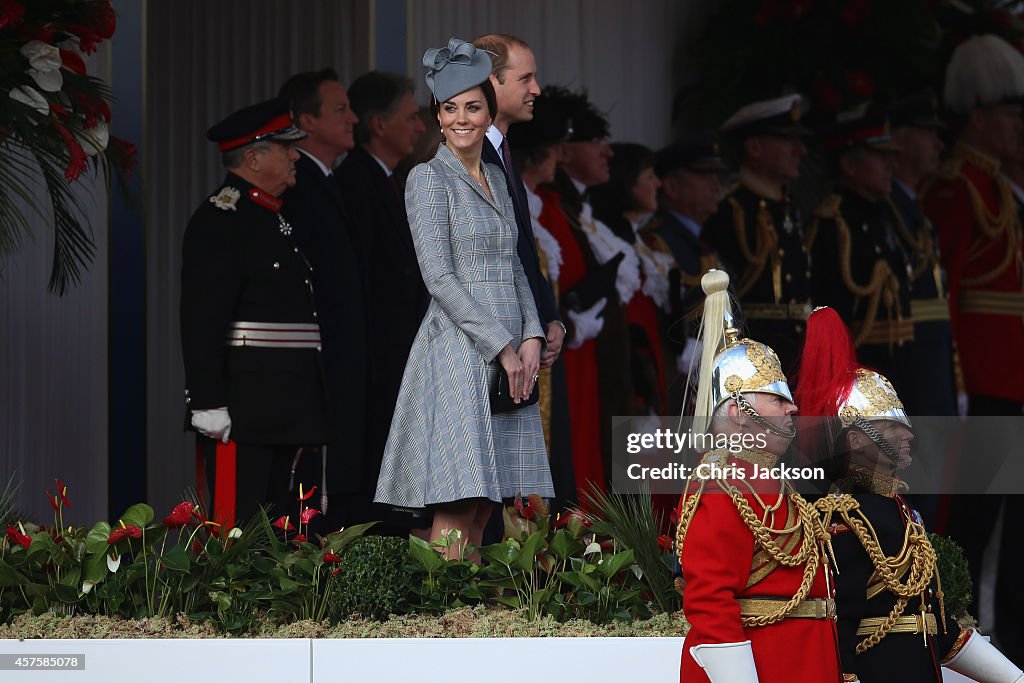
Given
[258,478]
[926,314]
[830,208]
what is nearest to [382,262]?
[258,478]

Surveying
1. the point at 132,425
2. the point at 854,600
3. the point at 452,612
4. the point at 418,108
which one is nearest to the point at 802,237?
the point at 418,108

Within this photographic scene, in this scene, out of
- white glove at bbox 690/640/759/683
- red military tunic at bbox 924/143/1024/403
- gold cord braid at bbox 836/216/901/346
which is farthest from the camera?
red military tunic at bbox 924/143/1024/403

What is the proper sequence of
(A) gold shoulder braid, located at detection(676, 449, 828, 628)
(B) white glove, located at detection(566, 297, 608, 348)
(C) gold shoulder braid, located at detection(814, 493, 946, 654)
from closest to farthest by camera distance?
(A) gold shoulder braid, located at detection(676, 449, 828, 628) → (C) gold shoulder braid, located at detection(814, 493, 946, 654) → (B) white glove, located at detection(566, 297, 608, 348)

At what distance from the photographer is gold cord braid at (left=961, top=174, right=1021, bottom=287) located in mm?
7250

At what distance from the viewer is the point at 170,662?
13.1 ft

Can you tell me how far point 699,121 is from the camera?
8047 mm

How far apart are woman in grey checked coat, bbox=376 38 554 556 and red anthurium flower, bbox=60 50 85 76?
1206 mm

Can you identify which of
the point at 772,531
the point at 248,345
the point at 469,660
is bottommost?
the point at 469,660

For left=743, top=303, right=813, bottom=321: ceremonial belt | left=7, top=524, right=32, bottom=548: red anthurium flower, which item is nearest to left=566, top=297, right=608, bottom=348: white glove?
left=743, top=303, right=813, bottom=321: ceremonial belt

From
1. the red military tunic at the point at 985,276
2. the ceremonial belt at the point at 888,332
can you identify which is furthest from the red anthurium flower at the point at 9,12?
the red military tunic at the point at 985,276

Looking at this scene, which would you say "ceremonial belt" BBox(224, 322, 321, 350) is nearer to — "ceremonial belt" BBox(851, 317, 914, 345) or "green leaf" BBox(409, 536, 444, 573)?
"green leaf" BBox(409, 536, 444, 573)

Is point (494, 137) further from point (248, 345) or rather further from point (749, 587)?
point (749, 587)

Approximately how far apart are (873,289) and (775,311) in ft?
1.61

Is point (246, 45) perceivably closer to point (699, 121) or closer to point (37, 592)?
point (699, 121)
